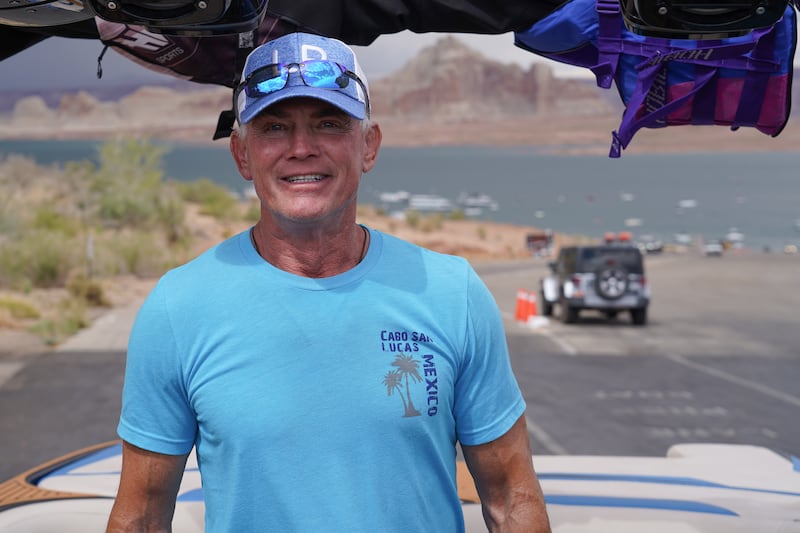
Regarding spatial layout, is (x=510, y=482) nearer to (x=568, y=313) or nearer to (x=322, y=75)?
(x=322, y=75)

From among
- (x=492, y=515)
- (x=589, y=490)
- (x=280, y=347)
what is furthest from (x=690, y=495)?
(x=280, y=347)

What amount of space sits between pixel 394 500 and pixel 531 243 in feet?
172

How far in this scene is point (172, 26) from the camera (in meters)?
2.83

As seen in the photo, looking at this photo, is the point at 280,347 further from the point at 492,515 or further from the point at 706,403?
the point at 706,403

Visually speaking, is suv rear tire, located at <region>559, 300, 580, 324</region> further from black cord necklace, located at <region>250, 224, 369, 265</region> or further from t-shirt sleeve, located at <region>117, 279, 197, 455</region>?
t-shirt sleeve, located at <region>117, 279, 197, 455</region>

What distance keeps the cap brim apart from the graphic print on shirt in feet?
1.74

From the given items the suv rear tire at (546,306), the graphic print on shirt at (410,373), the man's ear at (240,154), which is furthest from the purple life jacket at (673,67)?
the suv rear tire at (546,306)

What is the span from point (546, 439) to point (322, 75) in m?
9.11

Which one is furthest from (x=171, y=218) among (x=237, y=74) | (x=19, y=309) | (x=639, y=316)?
(x=237, y=74)

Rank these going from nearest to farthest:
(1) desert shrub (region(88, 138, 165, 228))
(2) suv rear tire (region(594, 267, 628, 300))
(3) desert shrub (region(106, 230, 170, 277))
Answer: (2) suv rear tire (region(594, 267, 628, 300))
(3) desert shrub (region(106, 230, 170, 277))
(1) desert shrub (region(88, 138, 165, 228))

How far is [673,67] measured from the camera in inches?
142

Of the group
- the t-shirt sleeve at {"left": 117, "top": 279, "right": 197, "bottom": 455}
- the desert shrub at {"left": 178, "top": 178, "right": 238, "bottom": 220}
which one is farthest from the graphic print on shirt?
the desert shrub at {"left": 178, "top": 178, "right": 238, "bottom": 220}

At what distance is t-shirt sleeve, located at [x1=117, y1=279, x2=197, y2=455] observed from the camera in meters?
2.29

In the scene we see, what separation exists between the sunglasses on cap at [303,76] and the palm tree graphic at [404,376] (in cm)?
66
